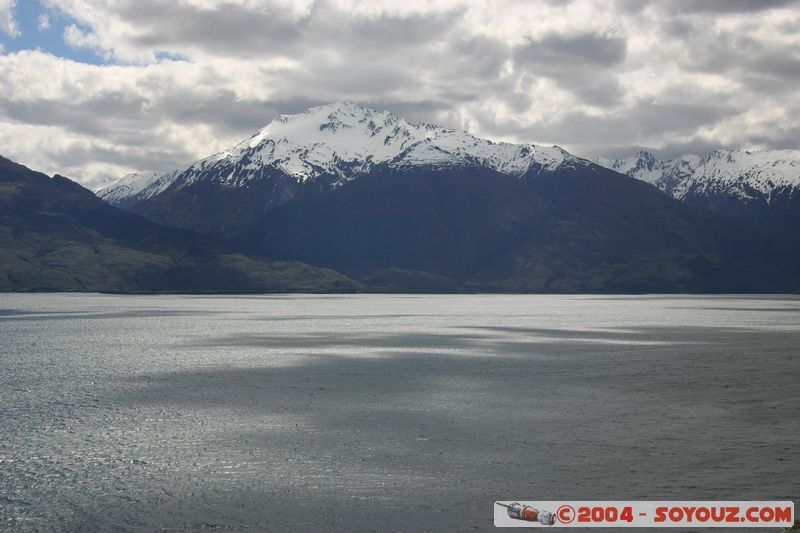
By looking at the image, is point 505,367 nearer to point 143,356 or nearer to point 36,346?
point 143,356

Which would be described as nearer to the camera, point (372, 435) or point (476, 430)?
point (372, 435)

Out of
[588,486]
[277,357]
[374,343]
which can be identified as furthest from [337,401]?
[374,343]

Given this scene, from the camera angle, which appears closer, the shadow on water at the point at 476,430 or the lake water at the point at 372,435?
the lake water at the point at 372,435

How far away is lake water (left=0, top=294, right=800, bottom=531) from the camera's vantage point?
39625 mm

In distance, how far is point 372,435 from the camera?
5516cm

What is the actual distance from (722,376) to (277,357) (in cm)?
5803

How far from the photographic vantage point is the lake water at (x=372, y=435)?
3962 centimetres

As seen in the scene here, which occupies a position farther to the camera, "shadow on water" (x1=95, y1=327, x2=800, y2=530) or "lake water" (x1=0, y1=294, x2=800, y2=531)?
"shadow on water" (x1=95, y1=327, x2=800, y2=530)

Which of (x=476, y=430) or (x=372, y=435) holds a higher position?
(x=372, y=435)

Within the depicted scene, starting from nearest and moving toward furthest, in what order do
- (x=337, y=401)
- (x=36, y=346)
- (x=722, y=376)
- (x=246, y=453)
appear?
(x=246, y=453) → (x=337, y=401) → (x=722, y=376) → (x=36, y=346)

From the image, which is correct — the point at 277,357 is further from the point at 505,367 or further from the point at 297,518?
the point at 297,518

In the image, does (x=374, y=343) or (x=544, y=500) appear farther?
(x=374, y=343)

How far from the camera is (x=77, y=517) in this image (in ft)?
123

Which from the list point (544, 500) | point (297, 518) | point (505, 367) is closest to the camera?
point (297, 518)
